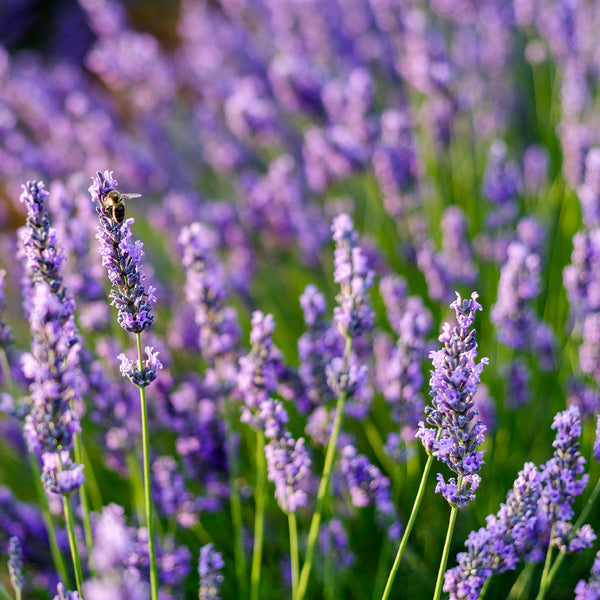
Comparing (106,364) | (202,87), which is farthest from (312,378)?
(202,87)

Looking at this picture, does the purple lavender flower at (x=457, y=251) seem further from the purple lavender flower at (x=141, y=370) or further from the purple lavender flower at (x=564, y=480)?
the purple lavender flower at (x=141, y=370)

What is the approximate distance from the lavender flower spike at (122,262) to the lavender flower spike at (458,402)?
1.92 ft

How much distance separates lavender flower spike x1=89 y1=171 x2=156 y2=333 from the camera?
1.18 m

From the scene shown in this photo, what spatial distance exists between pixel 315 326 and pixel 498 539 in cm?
76

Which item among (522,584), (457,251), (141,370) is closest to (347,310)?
(141,370)

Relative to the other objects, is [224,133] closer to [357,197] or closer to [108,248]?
[357,197]

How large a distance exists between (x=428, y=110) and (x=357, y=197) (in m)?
1.07

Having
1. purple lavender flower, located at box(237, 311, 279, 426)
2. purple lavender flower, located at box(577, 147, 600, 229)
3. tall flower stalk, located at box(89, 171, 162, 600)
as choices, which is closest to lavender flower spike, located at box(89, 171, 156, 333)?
tall flower stalk, located at box(89, 171, 162, 600)

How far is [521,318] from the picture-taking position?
2.10m

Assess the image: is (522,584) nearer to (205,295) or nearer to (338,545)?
(338,545)

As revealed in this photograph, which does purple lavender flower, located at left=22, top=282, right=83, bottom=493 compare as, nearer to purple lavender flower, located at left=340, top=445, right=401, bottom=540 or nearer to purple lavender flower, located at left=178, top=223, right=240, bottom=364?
purple lavender flower, located at left=178, top=223, right=240, bottom=364

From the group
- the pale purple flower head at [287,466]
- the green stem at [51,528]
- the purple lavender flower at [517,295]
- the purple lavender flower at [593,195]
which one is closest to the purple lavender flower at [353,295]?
the pale purple flower head at [287,466]

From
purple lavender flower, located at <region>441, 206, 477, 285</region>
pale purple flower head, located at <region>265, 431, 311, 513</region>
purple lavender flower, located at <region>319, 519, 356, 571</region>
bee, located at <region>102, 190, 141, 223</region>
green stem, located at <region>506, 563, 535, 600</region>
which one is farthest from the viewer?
purple lavender flower, located at <region>441, 206, 477, 285</region>

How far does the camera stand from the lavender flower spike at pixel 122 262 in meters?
1.18
